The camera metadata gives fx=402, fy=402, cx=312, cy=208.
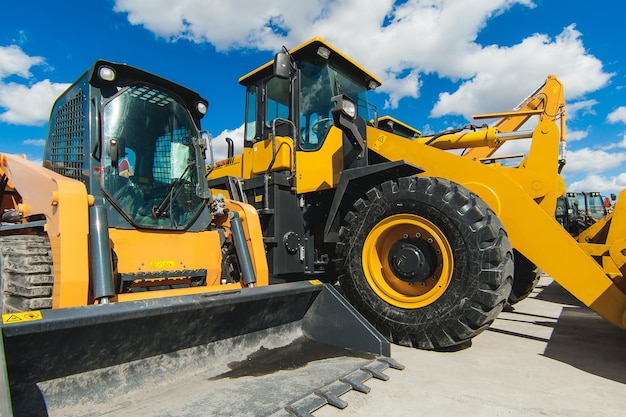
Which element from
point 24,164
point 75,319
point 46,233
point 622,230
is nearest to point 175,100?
point 24,164

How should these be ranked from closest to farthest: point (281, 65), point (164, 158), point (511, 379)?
1. point (511, 379)
2. point (164, 158)
3. point (281, 65)

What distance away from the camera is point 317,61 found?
17.8ft

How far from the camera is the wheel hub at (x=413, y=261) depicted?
11.7 feet

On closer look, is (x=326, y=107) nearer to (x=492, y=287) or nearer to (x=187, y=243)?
(x=187, y=243)

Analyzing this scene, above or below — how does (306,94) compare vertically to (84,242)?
above

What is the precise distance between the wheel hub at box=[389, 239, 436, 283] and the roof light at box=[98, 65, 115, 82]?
9.60ft

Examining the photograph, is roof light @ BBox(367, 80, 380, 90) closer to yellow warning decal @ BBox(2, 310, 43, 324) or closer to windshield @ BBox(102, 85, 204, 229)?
windshield @ BBox(102, 85, 204, 229)

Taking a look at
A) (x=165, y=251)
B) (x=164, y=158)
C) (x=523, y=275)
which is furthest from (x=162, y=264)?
(x=523, y=275)

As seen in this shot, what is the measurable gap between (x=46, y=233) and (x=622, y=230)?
5.77m

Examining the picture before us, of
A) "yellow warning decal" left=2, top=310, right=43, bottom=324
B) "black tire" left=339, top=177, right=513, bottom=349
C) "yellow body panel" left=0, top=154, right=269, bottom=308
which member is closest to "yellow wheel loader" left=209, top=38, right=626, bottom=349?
"black tire" left=339, top=177, right=513, bottom=349

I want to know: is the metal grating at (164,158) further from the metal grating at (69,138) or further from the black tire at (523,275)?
the black tire at (523,275)

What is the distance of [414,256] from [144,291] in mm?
2302

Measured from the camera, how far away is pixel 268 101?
5.82 metres

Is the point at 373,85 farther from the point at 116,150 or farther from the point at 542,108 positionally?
the point at 116,150
